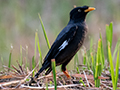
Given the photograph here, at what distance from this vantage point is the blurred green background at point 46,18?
22.1 feet

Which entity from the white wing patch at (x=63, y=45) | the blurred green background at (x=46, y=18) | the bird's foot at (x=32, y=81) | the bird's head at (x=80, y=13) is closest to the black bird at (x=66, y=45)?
the white wing patch at (x=63, y=45)

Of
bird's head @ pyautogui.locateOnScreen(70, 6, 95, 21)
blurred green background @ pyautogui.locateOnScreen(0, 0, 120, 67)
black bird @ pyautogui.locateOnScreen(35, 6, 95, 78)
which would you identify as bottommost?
black bird @ pyautogui.locateOnScreen(35, 6, 95, 78)

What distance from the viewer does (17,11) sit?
24.8 ft

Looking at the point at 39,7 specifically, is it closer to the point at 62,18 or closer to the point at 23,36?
the point at 62,18

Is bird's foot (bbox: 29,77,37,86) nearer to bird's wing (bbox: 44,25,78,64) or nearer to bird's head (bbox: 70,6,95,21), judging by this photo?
bird's wing (bbox: 44,25,78,64)

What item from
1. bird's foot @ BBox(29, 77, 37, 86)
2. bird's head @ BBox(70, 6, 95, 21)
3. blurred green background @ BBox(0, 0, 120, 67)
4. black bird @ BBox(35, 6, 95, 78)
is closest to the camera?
bird's foot @ BBox(29, 77, 37, 86)

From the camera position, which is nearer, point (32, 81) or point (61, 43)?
point (32, 81)

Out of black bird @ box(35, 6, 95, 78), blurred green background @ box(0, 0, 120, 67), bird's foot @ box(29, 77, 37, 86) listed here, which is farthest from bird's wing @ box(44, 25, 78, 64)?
blurred green background @ box(0, 0, 120, 67)

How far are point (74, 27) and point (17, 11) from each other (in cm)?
526

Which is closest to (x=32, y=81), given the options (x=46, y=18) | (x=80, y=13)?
(x=80, y=13)

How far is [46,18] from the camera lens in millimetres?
7715

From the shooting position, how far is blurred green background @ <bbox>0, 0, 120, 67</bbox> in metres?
6.72

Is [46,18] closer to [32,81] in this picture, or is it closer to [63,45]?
[63,45]

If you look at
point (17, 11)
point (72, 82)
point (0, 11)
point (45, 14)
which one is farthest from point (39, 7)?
point (72, 82)
